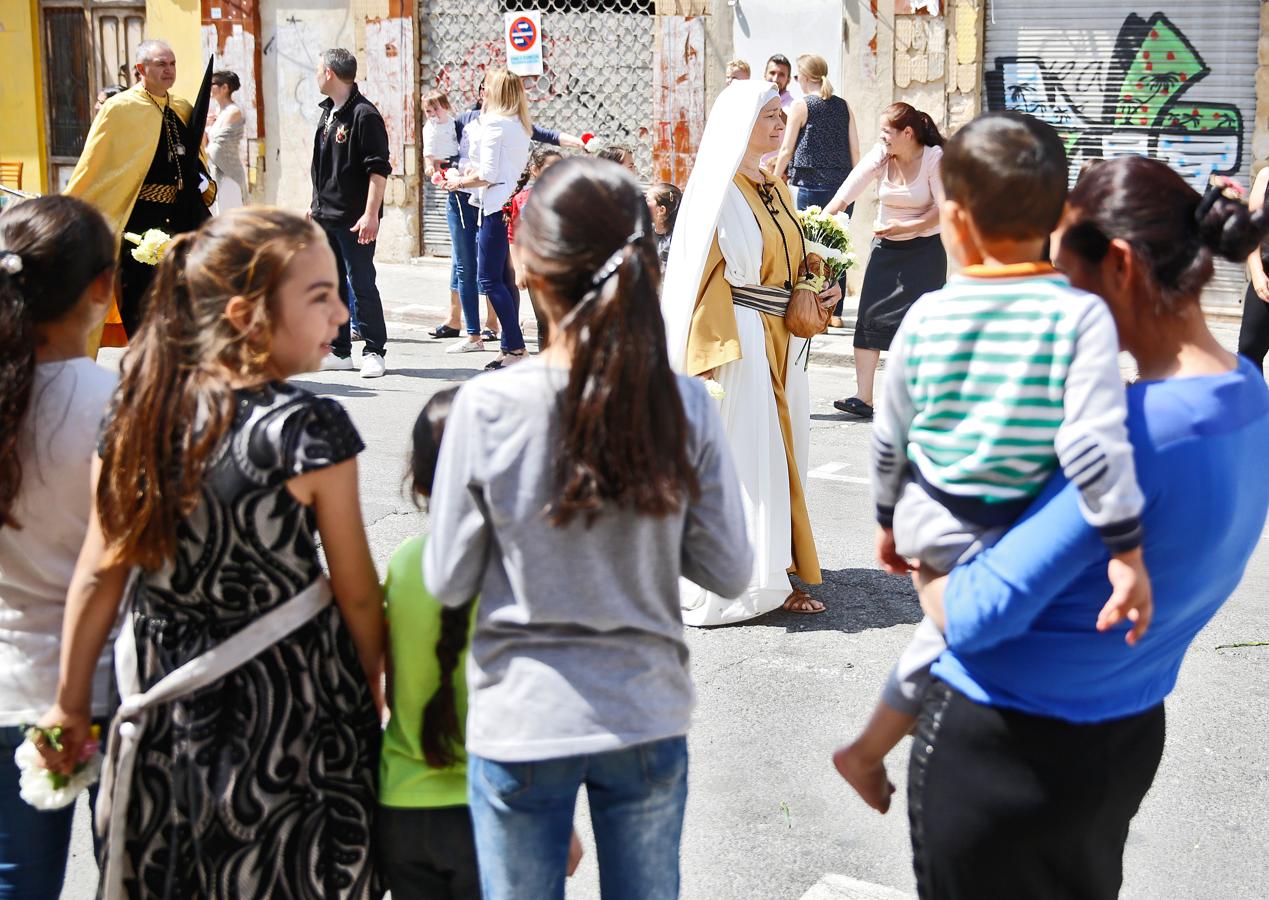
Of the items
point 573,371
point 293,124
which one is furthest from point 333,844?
point 293,124

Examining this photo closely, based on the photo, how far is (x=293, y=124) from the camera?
52.1ft

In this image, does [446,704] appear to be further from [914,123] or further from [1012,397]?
[914,123]

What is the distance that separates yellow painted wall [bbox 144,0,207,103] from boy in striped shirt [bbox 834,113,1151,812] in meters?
15.0

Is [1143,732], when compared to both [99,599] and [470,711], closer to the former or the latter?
[470,711]

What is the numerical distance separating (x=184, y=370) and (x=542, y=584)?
2.34 feet

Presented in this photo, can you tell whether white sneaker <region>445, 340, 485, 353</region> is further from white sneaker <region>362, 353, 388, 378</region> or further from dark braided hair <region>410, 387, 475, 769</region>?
dark braided hair <region>410, 387, 475, 769</region>

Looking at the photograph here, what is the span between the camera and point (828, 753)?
445 centimetres

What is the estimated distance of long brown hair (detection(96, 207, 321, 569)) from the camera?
233 centimetres

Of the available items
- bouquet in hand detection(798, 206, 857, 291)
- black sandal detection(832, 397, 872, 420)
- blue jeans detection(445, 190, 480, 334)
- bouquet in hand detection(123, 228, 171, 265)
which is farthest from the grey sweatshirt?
blue jeans detection(445, 190, 480, 334)

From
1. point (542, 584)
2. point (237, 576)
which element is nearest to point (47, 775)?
point (237, 576)

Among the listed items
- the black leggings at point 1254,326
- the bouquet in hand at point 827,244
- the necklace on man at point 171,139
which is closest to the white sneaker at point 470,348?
the necklace on man at point 171,139

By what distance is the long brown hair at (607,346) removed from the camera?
2107 mm

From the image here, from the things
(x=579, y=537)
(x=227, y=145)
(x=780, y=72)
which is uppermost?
(x=780, y=72)

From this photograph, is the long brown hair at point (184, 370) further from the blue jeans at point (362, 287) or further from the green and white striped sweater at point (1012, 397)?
the blue jeans at point (362, 287)
